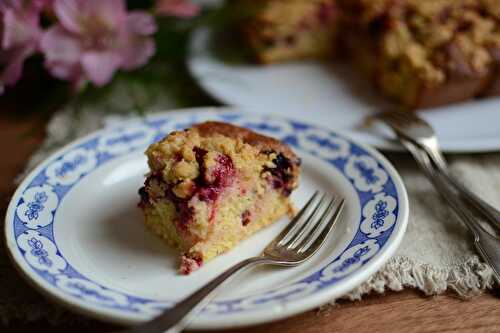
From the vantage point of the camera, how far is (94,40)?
314 centimetres

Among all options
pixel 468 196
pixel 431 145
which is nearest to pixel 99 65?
pixel 431 145

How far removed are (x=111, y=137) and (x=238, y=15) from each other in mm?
1619

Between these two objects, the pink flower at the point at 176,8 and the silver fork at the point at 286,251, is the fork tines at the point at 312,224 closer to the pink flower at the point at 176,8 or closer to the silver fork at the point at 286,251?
the silver fork at the point at 286,251

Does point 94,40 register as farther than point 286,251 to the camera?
Yes

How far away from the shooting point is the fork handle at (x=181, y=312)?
63.1 inches

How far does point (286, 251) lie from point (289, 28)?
2235 millimetres

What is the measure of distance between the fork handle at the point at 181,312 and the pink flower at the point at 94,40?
169 cm

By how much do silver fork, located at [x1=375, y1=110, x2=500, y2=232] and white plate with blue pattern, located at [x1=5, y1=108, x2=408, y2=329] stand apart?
1.25 ft

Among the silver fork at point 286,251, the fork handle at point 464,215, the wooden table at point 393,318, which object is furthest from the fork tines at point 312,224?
the fork handle at point 464,215

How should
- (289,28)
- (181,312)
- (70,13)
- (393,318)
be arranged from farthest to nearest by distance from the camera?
(289,28) < (70,13) < (393,318) < (181,312)

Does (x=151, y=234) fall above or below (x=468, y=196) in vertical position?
below

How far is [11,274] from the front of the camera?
2.13 metres

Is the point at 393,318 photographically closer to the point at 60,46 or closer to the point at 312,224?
the point at 312,224

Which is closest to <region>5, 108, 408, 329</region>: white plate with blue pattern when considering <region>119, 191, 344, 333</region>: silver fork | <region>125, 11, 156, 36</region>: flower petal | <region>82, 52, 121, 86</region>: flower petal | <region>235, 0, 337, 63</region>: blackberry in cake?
<region>119, 191, 344, 333</region>: silver fork
